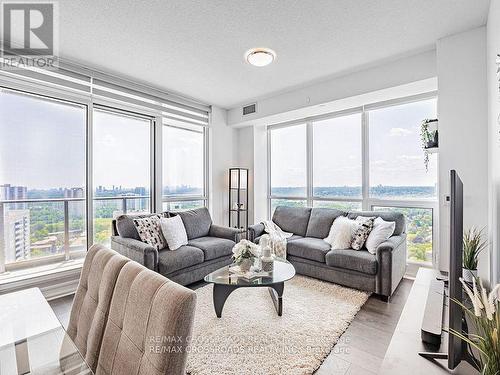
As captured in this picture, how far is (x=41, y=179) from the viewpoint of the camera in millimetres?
3082

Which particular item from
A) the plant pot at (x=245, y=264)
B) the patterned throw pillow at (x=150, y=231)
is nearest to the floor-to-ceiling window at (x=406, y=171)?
the plant pot at (x=245, y=264)

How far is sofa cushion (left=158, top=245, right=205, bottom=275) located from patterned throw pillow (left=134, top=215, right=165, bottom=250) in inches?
5.2

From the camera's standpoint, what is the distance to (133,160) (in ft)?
13.0

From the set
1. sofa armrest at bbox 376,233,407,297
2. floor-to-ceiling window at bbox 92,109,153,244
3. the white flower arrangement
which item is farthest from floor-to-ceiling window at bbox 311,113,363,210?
floor-to-ceiling window at bbox 92,109,153,244

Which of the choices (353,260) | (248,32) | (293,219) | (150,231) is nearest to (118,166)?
(150,231)

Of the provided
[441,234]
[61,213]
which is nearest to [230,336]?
[441,234]

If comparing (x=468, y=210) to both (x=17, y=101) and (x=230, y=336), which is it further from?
(x=17, y=101)

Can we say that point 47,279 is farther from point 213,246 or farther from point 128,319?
point 128,319

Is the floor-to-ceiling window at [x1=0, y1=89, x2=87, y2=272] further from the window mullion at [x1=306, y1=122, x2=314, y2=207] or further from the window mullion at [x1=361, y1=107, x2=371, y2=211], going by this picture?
the window mullion at [x1=361, y1=107, x2=371, y2=211]

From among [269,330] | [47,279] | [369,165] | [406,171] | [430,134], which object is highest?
[430,134]

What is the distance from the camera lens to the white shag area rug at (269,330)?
1772 millimetres

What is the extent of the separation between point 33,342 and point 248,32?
109 inches

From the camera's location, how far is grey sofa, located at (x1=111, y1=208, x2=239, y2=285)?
2824 mm

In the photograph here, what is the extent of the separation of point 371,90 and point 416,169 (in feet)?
4.20
